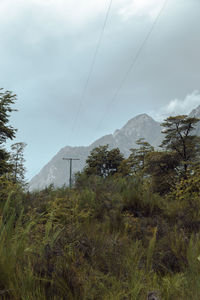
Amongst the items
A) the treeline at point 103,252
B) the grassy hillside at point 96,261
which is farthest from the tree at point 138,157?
the grassy hillside at point 96,261

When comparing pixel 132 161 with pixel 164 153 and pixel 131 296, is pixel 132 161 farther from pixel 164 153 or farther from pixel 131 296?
pixel 131 296

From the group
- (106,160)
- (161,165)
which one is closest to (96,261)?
(161,165)

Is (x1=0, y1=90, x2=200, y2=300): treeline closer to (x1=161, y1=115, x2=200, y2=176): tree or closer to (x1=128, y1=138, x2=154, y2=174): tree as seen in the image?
(x1=161, y1=115, x2=200, y2=176): tree

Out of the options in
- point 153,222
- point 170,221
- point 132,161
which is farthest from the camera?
point 132,161

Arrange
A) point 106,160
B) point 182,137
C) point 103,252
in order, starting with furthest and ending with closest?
point 106,160, point 182,137, point 103,252

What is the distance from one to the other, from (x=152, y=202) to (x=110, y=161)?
34.5m

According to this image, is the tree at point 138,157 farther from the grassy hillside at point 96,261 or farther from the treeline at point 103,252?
the grassy hillside at point 96,261

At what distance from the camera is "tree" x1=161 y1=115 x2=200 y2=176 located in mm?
20516

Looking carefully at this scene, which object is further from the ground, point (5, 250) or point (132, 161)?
point (132, 161)

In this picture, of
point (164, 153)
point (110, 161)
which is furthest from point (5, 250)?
point (110, 161)

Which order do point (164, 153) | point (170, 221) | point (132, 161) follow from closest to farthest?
point (170, 221) → point (164, 153) → point (132, 161)

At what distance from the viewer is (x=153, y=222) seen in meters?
4.46

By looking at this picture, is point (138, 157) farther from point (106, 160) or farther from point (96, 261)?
point (96, 261)

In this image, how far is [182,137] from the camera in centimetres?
2130
